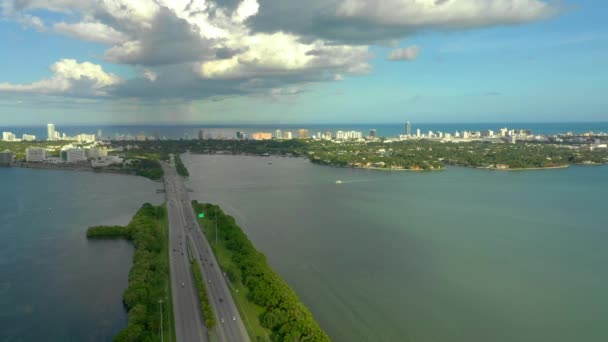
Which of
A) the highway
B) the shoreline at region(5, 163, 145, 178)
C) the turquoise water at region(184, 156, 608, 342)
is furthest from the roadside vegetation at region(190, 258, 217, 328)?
the shoreline at region(5, 163, 145, 178)

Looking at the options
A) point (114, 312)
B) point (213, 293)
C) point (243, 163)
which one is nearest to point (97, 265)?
point (114, 312)

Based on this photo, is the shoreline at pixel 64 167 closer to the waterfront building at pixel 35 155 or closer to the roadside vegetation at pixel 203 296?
the waterfront building at pixel 35 155

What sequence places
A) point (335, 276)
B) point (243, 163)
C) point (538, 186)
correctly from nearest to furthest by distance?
point (335, 276), point (538, 186), point (243, 163)

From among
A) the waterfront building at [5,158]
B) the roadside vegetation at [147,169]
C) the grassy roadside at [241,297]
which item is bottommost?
the grassy roadside at [241,297]

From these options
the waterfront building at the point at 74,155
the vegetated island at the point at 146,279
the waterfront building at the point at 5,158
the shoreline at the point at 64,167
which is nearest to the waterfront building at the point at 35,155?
the shoreline at the point at 64,167

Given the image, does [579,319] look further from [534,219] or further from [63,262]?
[63,262]

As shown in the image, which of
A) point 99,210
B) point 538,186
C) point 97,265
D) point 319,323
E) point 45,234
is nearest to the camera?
point 319,323
